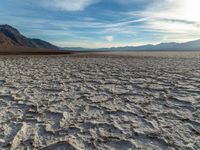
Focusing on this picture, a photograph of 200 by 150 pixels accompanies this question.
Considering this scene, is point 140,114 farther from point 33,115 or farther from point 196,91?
point 196,91

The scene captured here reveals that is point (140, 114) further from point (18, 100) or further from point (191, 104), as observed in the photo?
point (18, 100)

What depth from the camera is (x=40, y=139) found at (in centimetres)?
270

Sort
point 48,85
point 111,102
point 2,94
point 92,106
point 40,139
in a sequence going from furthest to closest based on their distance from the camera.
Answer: point 48,85
point 2,94
point 111,102
point 92,106
point 40,139

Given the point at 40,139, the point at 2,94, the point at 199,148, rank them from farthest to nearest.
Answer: the point at 2,94 < the point at 40,139 < the point at 199,148

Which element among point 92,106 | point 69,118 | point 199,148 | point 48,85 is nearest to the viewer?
A: point 199,148

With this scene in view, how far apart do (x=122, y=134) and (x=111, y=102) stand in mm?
1511

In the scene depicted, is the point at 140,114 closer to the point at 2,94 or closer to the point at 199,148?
the point at 199,148

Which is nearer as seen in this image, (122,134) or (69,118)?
(122,134)

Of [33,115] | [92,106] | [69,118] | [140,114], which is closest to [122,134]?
[140,114]

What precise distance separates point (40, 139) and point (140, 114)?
1.84 m

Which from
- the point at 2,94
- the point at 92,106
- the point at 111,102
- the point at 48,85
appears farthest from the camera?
the point at 48,85

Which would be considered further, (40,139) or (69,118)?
(69,118)

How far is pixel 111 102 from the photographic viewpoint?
430 centimetres

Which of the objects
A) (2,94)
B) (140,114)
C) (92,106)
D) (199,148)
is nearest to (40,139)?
(92,106)
